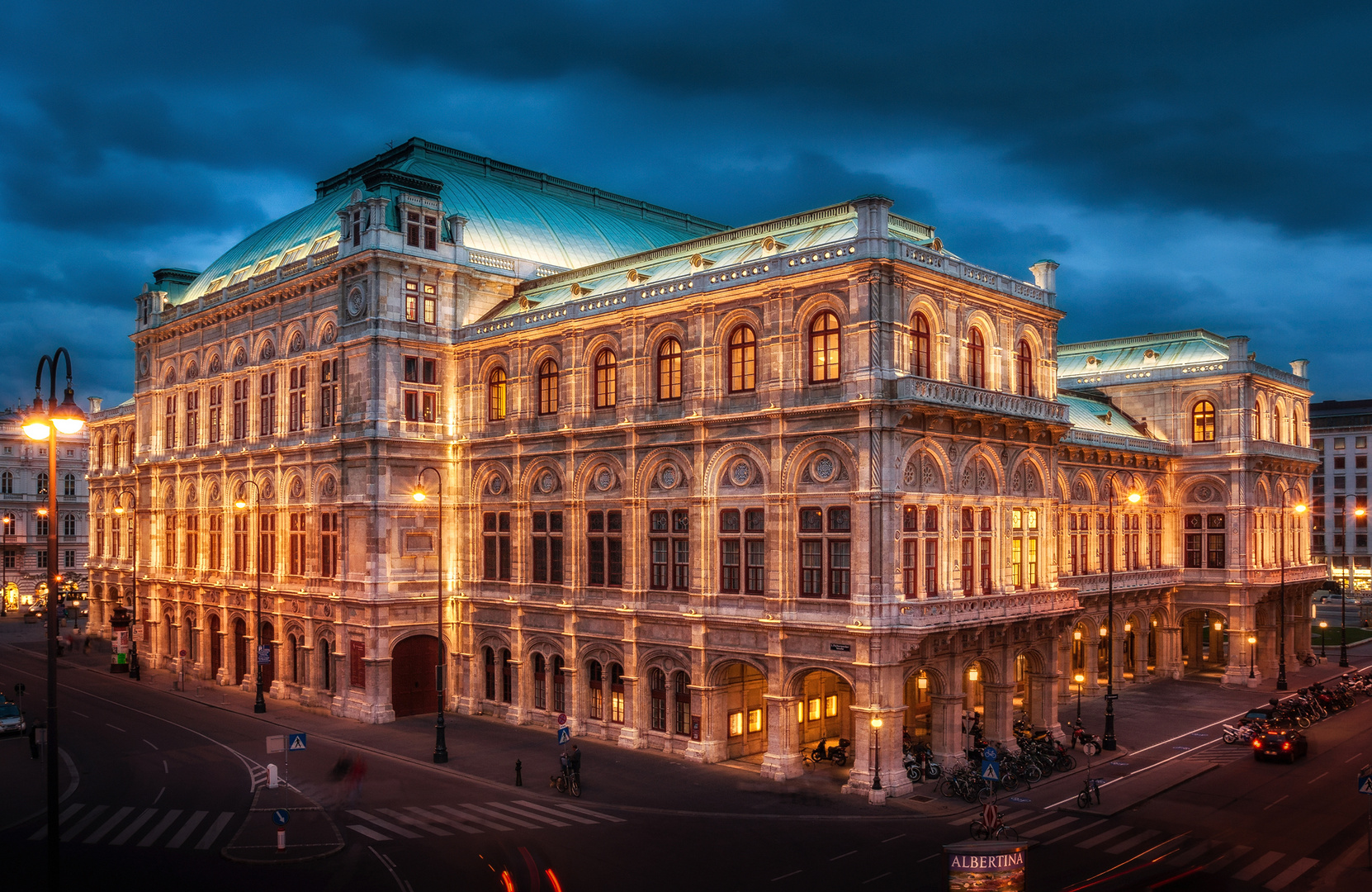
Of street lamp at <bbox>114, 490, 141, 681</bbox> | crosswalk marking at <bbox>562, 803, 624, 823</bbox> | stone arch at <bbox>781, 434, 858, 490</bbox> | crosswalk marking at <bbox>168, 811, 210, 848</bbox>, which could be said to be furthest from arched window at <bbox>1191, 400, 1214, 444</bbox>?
street lamp at <bbox>114, 490, 141, 681</bbox>

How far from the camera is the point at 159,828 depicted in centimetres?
3238

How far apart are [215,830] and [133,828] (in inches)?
102

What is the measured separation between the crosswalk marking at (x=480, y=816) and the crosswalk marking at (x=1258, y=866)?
19.6 m

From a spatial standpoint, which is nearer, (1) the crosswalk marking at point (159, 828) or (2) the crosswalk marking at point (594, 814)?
(1) the crosswalk marking at point (159, 828)

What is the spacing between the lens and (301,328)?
57.5m

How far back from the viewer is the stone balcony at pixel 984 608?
36875 millimetres

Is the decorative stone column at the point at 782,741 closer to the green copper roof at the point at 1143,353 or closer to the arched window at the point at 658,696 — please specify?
the arched window at the point at 658,696

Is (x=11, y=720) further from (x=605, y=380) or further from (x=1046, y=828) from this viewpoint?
(x=1046, y=828)

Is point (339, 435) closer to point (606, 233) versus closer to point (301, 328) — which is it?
point (301, 328)

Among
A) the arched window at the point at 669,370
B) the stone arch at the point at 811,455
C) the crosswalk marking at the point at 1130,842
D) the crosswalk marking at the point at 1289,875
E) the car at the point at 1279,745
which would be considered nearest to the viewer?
the crosswalk marking at the point at 1289,875

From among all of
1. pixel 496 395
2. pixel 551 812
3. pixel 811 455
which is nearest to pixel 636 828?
pixel 551 812

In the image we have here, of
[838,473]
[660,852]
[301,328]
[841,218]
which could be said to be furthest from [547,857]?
[301,328]

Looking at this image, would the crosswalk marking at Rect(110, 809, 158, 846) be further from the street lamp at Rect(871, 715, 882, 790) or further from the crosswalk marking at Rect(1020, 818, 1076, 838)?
the crosswalk marking at Rect(1020, 818, 1076, 838)

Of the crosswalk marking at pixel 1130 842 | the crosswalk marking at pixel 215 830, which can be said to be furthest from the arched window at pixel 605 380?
the crosswalk marking at pixel 1130 842
